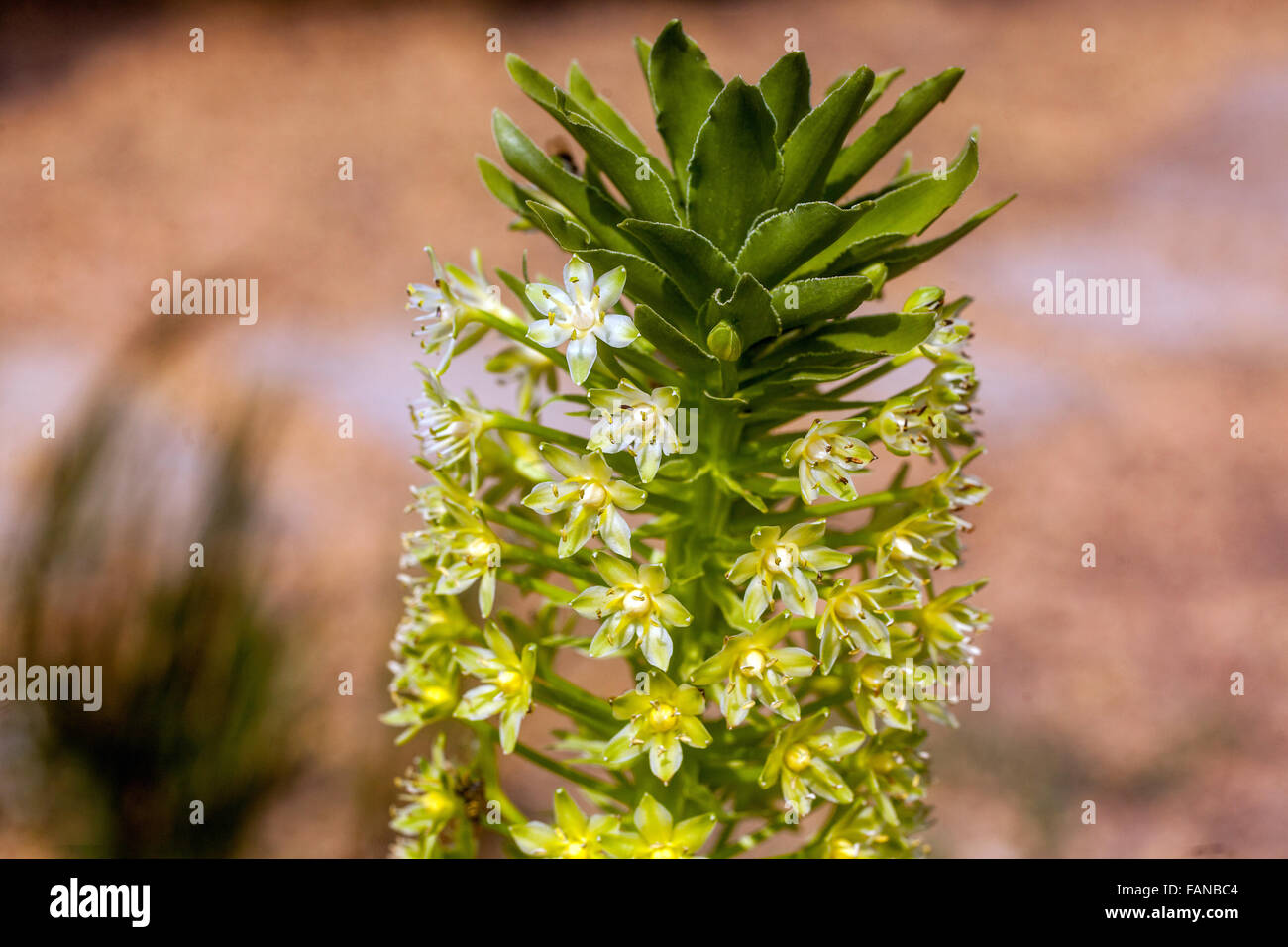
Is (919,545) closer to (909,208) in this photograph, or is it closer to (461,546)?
(909,208)

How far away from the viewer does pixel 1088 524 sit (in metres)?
3.16

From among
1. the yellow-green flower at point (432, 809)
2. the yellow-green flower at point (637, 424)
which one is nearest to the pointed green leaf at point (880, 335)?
the yellow-green flower at point (637, 424)

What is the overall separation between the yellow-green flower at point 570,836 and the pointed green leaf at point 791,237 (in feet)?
2.03

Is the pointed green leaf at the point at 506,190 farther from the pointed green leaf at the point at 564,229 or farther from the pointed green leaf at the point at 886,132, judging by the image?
the pointed green leaf at the point at 886,132

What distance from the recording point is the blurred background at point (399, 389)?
5.82 ft

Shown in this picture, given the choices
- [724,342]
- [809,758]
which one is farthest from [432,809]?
[724,342]

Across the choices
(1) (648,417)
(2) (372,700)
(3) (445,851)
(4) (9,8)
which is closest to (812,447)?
(1) (648,417)

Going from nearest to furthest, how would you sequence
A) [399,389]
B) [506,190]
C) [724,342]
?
[724,342] < [506,190] < [399,389]

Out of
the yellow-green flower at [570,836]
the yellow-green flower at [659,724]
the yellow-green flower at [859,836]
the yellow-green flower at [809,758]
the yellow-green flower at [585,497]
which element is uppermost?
the yellow-green flower at [585,497]

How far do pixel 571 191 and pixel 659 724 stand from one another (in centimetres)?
61

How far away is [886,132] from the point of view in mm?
1016

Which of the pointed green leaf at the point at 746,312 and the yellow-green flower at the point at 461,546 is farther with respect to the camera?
the yellow-green flower at the point at 461,546

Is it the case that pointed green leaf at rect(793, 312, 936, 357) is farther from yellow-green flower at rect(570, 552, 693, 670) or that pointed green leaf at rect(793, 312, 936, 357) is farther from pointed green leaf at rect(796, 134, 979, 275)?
yellow-green flower at rect(570, 552, 693, 670)

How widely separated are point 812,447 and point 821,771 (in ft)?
1.18
